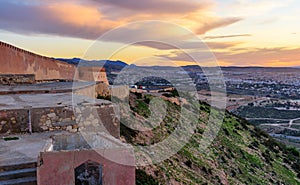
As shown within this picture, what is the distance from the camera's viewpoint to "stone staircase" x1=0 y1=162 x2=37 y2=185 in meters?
4.50

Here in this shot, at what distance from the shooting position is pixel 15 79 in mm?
11438

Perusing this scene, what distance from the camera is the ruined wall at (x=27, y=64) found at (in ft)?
35.9

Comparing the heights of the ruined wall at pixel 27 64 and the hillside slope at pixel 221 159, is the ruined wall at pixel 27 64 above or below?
above

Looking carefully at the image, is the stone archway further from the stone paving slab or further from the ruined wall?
the ruined wall

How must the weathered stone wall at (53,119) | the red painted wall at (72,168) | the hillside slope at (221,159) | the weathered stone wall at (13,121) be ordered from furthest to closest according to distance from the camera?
1. the hillside slope at (221,159)
2. the weathered stone wall at (53,119)
3. the weathered stone wall at (13,121)
4. the red painted wall at (72,168)

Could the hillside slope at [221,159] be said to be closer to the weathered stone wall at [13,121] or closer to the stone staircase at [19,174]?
the weathered stone wall at [13,121]

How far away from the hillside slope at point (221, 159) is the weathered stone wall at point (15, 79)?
4070 mm

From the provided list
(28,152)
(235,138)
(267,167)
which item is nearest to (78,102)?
(28,152)

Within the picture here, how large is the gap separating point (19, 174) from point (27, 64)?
9.44 metres

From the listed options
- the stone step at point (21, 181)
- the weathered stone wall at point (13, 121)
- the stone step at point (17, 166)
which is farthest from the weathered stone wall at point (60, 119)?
the stone step at point (21, 181)

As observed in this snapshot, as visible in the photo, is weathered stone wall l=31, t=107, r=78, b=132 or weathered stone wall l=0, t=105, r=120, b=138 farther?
weathered stone wall l=31, t=107, r=78, b=132

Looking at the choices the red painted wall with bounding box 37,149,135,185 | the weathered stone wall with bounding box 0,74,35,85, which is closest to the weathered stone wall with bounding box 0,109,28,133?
the red painted wall with bounding box 37,149,135,185

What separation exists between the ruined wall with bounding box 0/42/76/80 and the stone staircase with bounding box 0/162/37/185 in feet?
22.2

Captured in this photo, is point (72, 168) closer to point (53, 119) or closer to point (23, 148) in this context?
point (23, 148)
